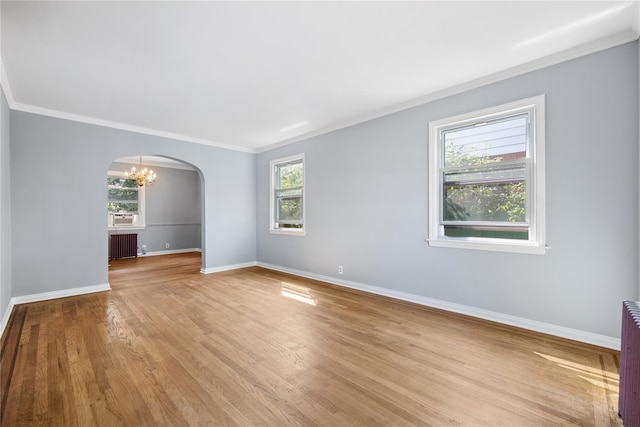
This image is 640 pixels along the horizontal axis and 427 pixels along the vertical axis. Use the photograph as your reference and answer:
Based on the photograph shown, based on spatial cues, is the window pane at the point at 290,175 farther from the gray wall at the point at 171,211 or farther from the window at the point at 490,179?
the gray wall at the point at 171,211

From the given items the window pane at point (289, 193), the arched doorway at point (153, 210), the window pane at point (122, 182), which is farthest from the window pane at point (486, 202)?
the window pane at point (122, 182)

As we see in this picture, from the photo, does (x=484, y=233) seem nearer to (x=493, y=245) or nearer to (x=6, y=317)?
(x=493, y=245)

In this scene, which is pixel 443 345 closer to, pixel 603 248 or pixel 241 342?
pixel 603 248

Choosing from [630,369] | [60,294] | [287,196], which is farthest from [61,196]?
[630,369]

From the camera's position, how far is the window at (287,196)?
565 centimetres

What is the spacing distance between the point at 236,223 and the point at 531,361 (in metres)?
5.44

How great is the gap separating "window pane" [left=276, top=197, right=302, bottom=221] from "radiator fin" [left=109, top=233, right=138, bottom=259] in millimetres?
4669

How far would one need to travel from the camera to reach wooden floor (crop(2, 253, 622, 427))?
1.71 meters

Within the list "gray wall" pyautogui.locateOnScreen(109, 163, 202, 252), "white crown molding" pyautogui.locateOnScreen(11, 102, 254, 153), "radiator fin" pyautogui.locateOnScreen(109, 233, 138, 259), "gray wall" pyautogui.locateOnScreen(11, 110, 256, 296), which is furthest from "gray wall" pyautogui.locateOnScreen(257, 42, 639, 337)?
"radiator fin" pyautogui.locateOnScreen(109, 233, 138, 259)

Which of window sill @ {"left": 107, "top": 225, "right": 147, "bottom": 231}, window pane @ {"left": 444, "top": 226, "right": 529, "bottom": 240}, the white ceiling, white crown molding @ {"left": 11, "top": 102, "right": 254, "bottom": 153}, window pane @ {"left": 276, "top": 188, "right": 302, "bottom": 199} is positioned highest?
the white ceiling

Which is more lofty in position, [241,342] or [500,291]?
[500,291]

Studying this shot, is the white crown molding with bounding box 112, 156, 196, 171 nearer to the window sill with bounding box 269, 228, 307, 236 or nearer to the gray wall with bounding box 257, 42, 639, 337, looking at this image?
the window sill with bounding box 269, 228, 307, 236

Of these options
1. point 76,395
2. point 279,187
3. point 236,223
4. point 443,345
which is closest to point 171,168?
point 236,223

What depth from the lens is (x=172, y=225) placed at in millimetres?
8906
